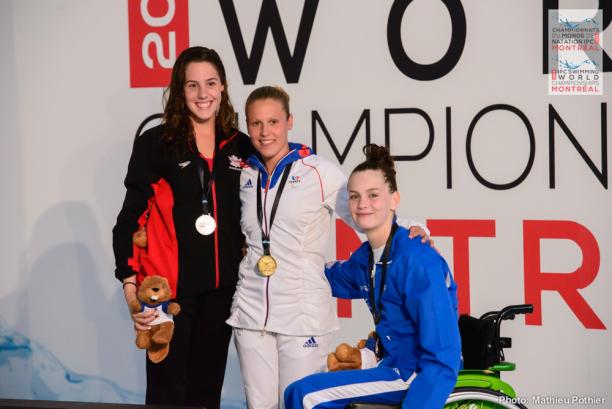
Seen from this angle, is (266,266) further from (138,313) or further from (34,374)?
(34,374)

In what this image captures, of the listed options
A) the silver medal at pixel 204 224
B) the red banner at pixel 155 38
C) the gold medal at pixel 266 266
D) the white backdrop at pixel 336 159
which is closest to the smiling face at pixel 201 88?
the silver medal at pixel 204 224

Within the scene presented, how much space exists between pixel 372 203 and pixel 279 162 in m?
0.42

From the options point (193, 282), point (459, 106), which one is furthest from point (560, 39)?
point (193, 282)

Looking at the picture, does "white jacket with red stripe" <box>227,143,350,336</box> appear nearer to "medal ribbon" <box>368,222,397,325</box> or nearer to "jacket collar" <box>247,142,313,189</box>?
"jacket collar" <box>247,142,313,189</box>

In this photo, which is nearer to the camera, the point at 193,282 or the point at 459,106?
the point at 193,282

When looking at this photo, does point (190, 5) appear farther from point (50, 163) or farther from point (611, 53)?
point (611, 53)

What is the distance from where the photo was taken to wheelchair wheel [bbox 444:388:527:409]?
2.31 meters

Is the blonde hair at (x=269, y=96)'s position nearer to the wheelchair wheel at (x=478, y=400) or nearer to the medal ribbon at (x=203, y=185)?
the medal ribbon at (x=203, y=185)

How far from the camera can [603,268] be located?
3.54 m

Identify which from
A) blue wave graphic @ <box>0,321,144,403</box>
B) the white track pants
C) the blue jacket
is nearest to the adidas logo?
the white track pants

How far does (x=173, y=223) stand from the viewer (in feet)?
8.48

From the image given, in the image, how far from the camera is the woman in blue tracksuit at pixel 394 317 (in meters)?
2.11

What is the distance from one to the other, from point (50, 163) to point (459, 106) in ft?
7.09

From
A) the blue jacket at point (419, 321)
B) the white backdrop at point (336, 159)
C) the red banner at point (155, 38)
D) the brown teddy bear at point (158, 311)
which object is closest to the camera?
the blue jacket at point (419, 321)
